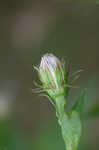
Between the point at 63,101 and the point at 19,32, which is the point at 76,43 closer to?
the point at 19,32

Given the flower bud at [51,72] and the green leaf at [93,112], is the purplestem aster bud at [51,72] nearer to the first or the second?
the flower bud at [51,72]

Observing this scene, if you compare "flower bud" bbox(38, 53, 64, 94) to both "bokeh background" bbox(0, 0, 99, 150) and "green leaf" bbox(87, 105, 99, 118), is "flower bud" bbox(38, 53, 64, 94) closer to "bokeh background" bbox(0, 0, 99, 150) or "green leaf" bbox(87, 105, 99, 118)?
"green leaf" bbox(87, 105, 99, 118)

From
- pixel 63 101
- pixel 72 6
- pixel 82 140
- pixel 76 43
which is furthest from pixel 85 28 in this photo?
pixel 63 101

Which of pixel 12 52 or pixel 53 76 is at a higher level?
pixel 12 52

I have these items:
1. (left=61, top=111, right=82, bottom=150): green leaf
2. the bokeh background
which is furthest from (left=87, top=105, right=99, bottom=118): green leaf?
the bokeh background

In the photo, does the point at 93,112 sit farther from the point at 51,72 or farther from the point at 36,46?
the point at 36,46

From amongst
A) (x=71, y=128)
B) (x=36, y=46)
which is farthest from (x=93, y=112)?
(x=36, y=46)
